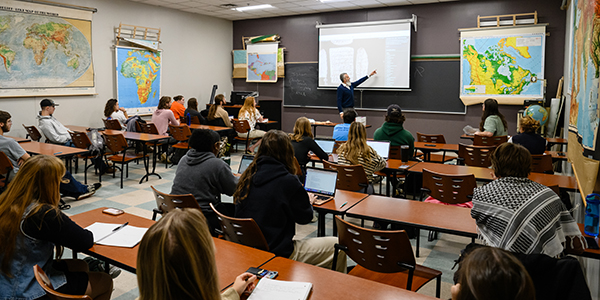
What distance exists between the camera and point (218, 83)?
445 inches

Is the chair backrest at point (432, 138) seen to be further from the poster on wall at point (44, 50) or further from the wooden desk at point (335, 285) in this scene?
the poster on wall at point (44, 50)

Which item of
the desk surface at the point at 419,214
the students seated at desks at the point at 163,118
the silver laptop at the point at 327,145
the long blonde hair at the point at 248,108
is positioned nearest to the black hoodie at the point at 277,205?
the desk surface at the point at 419,214

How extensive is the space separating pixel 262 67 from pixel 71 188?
6.81 meters

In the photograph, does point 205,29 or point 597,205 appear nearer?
point 597,205

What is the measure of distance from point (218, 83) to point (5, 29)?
16.8 ft

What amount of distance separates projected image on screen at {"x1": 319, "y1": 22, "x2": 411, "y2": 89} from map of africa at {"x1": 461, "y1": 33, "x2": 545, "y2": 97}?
4.05 ft

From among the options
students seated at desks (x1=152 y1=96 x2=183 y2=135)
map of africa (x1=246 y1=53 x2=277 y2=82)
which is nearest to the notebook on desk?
students seated at desks (x1=152 y1=96 x2=183 y2=135)

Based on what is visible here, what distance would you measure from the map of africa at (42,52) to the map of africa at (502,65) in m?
7.53

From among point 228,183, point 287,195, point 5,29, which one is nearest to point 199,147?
point 228,183

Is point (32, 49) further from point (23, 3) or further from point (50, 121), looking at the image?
point (50, 121)

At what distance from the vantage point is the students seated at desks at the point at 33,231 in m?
1.81

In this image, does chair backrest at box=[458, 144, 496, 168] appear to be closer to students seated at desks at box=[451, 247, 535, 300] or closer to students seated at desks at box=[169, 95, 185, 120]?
students seated at desks at box=[451, 247, 535, 300]

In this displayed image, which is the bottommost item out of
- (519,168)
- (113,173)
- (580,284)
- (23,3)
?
(113,173)

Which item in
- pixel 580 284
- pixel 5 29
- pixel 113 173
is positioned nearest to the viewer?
pixel 580 284
